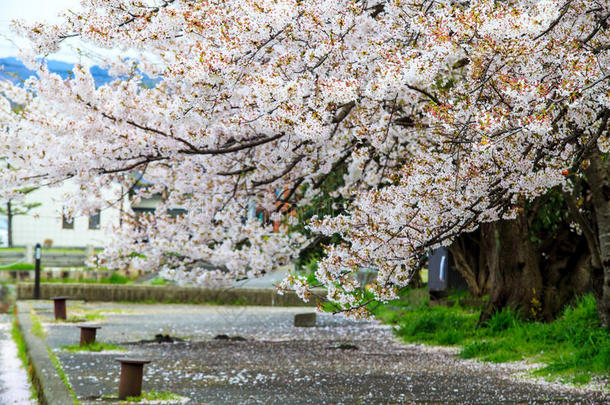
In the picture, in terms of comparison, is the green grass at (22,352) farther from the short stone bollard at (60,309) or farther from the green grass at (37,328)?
the short stone bollard at (60,309)

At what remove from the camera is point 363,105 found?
7195 millimetres

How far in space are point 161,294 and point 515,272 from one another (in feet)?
41.0

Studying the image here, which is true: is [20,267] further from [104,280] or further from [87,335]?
[87,335]

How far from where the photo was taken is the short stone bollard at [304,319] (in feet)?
51.2

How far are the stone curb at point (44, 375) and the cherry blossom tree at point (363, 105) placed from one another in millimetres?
2159

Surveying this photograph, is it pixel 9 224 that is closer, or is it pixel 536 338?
pixel 536 338

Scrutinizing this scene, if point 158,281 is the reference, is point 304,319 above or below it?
below

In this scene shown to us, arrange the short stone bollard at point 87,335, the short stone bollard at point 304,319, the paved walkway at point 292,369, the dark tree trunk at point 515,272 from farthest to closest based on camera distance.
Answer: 1. the short stone bollard at point 304,319
2. the dark tree trunk at point 515,272
3. the short stone bollard at point 87,335
4. the paved walkway at point 292,369

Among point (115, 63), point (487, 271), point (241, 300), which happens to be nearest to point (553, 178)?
point (115, 63)

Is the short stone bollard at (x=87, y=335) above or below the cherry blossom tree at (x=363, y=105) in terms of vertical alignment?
below

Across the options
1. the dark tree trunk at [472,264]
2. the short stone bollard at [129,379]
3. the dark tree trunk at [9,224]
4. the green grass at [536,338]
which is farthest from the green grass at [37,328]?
the dark tree trunk at [9,224]

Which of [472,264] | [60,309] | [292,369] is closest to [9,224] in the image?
[60,309]

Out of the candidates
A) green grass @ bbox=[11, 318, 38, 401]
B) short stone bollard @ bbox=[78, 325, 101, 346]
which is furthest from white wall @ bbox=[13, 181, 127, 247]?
short stone bollard @ bbox=[78, 325, 101, 346]

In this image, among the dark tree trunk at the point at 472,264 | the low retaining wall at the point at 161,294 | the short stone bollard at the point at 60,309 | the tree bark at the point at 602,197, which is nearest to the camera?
the tree bark at the point at 602,197
